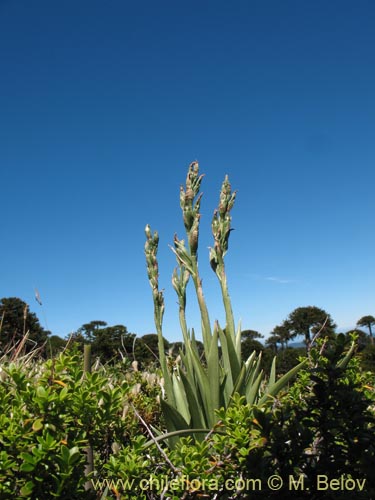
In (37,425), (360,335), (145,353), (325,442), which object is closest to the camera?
(37,425)

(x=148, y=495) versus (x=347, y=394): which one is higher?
(x=347, y=394)

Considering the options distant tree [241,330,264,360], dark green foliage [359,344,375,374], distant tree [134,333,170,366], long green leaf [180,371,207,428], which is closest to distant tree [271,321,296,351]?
distant tree [241,330,264,360]

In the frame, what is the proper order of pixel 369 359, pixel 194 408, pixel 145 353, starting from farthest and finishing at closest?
pixel 369 359 → pixel 145 353 → pixel 194 408

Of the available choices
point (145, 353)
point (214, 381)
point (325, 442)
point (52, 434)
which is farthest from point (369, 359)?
point (52, 434)

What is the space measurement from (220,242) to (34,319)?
28.0 meters

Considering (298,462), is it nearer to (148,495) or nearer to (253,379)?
(148,495)

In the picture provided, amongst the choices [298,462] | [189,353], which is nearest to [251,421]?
[298,462]

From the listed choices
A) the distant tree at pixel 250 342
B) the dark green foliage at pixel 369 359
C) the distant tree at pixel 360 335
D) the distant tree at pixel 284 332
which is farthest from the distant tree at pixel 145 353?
the distant tree at pixel 284 332

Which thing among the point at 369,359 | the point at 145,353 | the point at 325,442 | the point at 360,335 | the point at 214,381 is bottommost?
the point at 325,442

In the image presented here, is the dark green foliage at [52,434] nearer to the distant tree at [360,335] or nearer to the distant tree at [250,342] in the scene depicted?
the distant tree at [360,335]

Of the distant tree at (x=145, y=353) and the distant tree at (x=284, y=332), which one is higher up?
the distant tree at (x=284, y=332)

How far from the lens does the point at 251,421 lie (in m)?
1.70

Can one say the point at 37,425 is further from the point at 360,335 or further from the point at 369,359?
the point at 369,359

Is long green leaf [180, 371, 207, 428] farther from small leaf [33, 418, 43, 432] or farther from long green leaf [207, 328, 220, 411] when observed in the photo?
small leaf [33, 418, 43, 432]
